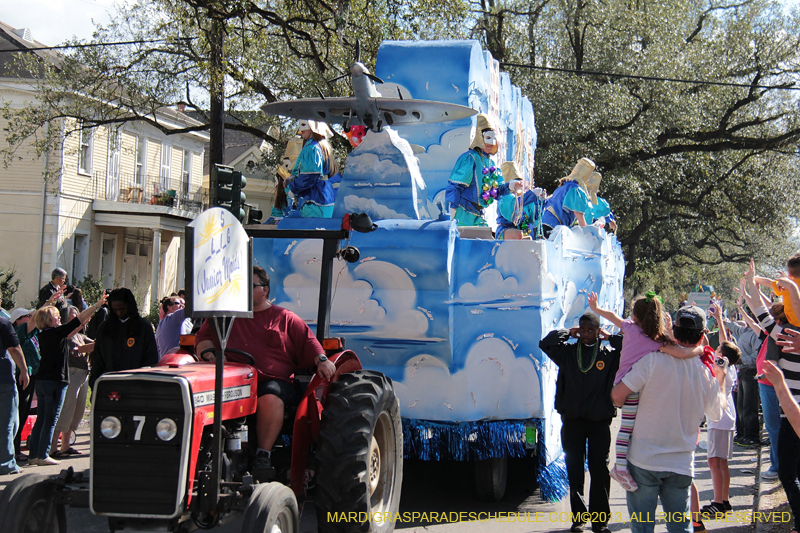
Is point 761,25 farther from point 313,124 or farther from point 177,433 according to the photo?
point 177,433

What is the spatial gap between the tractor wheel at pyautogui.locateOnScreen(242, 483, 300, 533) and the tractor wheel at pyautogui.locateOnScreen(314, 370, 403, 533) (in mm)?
505

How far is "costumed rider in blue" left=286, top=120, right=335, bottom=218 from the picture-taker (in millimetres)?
8742

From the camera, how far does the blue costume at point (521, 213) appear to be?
923 centimetres

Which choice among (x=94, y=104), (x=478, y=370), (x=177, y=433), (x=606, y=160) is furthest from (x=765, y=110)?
(x=177, y=433)

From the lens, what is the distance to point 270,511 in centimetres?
378

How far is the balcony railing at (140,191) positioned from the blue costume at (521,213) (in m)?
20.6

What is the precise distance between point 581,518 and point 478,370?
1.40 m

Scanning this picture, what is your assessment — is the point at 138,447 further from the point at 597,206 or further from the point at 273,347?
the point at 597,206

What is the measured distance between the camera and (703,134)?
21.6m

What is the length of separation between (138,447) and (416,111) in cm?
397

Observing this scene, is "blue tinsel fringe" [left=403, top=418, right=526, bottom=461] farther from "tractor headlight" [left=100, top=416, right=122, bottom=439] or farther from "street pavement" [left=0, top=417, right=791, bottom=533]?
"tractor headlight" [left=100, top=416, right=122, bottom=439]

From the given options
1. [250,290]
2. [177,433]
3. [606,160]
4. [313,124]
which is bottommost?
[177,433]

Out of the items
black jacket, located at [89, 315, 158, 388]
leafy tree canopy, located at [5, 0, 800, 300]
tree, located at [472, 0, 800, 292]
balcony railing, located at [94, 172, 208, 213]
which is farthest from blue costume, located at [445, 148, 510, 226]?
balcony railing, located at [94, 172, 208, 213]

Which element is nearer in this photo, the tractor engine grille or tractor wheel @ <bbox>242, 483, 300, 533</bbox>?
tractor wheel @ <bbox>242, 483, 300, 533</bbox>
